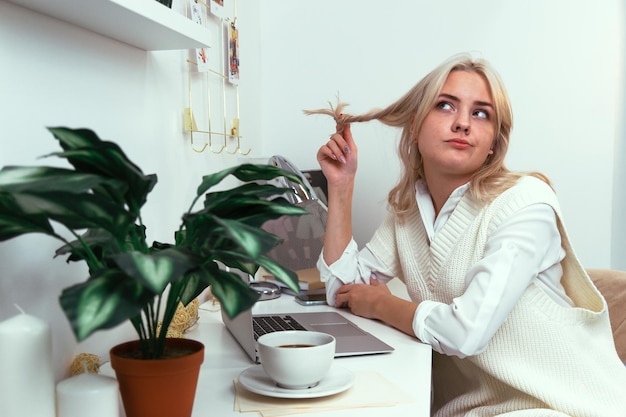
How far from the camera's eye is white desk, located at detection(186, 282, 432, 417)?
87 cm

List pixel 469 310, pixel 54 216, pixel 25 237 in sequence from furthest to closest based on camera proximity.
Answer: pixel 469 310 < pixel 25 237 < pixel 54 216

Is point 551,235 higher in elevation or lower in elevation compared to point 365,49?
lower

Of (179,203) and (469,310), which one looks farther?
(179,203)

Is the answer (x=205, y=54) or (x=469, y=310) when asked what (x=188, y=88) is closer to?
(x=205, y=54)

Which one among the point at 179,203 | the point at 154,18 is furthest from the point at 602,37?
the point at 154,18

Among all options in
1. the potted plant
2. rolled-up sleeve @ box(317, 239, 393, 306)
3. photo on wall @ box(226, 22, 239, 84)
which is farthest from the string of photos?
the potted plant

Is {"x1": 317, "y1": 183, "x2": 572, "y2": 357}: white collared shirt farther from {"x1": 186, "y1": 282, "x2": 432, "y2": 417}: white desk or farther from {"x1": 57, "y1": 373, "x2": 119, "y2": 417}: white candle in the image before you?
{"x1": 57, "y1": 373, "x2": 119, "y2": 417}: white candle

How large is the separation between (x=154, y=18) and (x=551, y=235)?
83 cm

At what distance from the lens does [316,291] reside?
1.66 m

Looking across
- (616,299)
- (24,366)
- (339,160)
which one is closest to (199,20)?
(339,160)

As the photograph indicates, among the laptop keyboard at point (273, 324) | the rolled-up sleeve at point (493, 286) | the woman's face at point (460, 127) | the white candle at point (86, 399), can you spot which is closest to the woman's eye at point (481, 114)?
the woman's face at point (460, 127)

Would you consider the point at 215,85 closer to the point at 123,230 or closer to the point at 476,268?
the point at 476,268

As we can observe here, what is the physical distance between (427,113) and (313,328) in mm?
541

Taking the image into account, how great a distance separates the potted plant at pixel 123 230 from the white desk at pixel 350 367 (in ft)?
0.58
